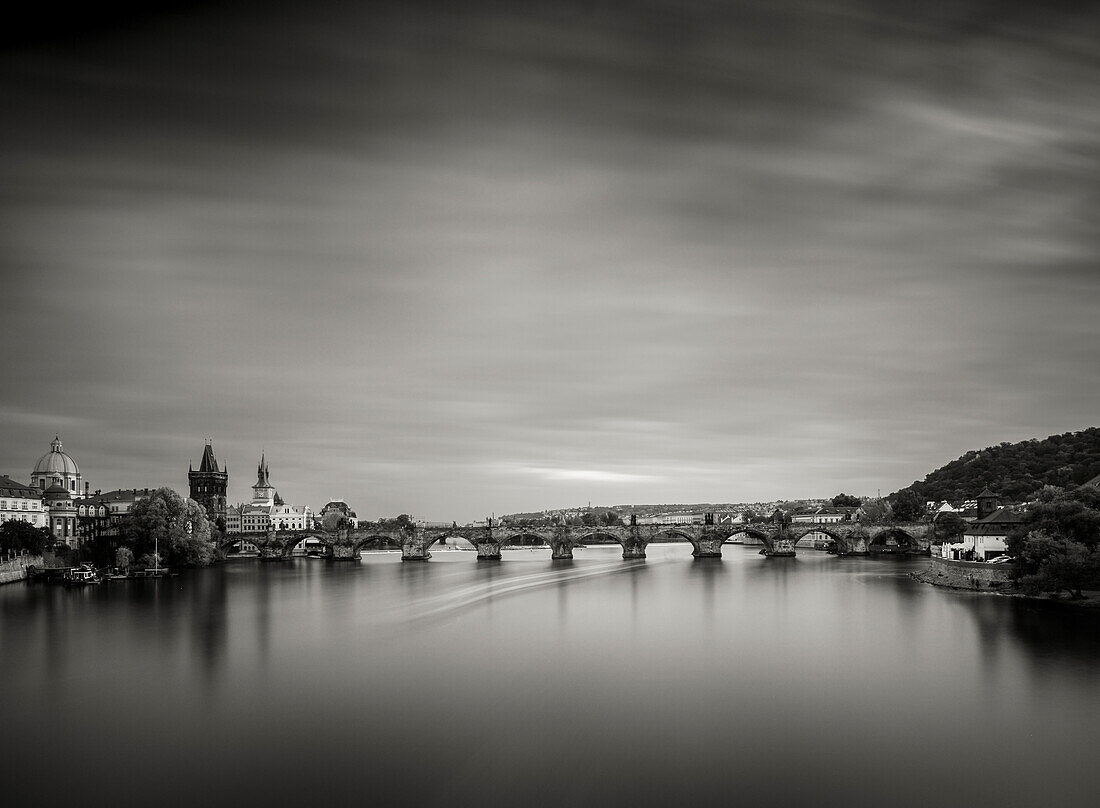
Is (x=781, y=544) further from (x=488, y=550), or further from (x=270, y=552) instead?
(x=270, y=552)

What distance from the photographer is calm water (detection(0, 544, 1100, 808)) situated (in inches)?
621

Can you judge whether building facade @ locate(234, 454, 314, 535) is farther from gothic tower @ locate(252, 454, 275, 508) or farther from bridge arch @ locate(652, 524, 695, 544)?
bridge arch @ locate(652, 524, 695, 544)

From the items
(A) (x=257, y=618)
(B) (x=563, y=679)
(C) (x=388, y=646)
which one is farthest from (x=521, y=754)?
(A) (x=257, y=618)

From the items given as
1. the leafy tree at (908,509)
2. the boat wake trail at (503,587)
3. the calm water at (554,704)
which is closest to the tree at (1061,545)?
the calm water at (554,704)

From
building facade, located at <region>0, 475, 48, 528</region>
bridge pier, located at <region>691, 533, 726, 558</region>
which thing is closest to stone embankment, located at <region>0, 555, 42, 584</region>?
building facade, located at <region>0, 475, 48, 528</region>

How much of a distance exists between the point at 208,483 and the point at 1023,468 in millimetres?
113240

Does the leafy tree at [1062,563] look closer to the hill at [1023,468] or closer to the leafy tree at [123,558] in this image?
the hill at [1023,468]

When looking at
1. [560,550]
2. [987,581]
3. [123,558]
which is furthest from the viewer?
[560,550]

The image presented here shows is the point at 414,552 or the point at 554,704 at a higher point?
the point at 554,704

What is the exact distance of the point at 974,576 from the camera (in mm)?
44688

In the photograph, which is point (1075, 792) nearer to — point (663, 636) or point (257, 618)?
point (663, 636)

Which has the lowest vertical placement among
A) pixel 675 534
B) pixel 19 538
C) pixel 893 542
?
pixel 893 542

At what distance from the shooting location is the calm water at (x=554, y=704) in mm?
15766

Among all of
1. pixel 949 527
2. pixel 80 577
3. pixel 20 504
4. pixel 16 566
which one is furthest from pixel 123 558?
pixel 949 527
